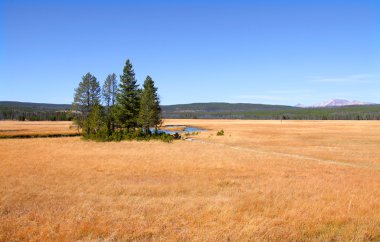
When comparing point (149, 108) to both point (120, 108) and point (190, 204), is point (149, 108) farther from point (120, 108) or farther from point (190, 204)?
point (190, 204)

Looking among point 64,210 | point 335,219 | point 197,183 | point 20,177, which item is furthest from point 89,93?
point 335,219

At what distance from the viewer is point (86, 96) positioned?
219 feet

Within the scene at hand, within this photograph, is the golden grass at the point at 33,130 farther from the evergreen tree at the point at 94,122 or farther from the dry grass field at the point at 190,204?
the dry grass field at the point at 190,204

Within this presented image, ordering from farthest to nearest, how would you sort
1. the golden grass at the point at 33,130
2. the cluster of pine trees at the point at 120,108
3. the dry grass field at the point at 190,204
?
the golden grass at the point at 33,130 < the cluster of pine trees at the point at 120,108 < the dry grass field at the point at 190,204

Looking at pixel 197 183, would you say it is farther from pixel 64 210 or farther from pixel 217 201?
pixel 64 210

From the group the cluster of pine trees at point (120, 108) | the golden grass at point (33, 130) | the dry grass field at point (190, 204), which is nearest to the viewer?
the dry grass field at point (190, 204)

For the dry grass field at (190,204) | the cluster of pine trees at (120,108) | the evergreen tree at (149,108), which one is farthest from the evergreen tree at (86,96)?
the dry grass field at (190,204)

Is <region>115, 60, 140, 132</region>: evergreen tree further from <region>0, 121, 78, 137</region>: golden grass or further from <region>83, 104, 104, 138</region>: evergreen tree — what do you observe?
<region>0, 121, 78, 137</region>: golden grass

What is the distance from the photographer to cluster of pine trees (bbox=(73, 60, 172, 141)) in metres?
60.3

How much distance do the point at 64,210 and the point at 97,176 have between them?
29.6 feet

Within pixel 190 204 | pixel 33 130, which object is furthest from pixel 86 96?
pixel 190 204

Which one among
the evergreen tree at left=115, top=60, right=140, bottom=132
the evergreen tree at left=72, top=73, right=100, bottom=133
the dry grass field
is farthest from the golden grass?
the dry grass field

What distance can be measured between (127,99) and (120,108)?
2532 millimetres

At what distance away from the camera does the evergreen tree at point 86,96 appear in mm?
66312
